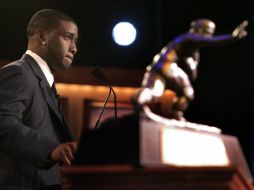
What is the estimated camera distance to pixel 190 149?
103 cm

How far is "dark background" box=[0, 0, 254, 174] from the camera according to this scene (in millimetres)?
3033

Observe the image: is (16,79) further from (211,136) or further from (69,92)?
(69,92)

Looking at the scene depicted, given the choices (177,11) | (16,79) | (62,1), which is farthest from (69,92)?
(16,79)

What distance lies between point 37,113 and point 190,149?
49 centimetres

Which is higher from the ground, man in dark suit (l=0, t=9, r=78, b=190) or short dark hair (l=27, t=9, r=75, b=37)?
short dark hair (l=27, t=9, r=75, b=37)

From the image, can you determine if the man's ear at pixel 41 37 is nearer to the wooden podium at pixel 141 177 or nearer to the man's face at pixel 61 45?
the man's face at pixel 61 45

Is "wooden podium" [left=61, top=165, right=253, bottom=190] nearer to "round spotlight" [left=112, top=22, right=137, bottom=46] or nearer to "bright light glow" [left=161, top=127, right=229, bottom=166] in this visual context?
"bright light glow" [left=161, top=127, right=229, bottom=166]

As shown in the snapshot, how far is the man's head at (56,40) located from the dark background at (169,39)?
166 cm

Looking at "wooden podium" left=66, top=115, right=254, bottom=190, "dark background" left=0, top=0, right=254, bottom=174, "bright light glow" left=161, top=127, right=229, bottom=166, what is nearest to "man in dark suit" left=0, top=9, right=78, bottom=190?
"wooden podium" left=66, top=115, right=254, bottom=190

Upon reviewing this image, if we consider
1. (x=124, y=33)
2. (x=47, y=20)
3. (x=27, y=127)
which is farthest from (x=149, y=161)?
(x=124, y=33)

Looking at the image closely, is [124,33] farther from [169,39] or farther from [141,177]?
[141,177]

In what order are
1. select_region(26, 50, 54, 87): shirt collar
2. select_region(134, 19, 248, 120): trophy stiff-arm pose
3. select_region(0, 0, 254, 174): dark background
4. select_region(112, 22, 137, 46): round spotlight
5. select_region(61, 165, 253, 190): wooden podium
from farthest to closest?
select_region(112, 22, 137, 46): round spotlight, select_region(0, 0, 254, 174): dark background, select_region(26, 50, 54, 87): shirt collar, select_region(134, 19, 248, 120): trophy stiff-arm pose, select_region(61, 165, 253, 190): wooden podium

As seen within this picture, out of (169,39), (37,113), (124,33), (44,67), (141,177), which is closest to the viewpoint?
(141,177)

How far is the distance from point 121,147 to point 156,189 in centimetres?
11
